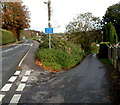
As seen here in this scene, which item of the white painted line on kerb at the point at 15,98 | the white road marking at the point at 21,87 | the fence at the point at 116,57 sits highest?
the fence at the point at 116,57

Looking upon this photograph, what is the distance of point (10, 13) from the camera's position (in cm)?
4519

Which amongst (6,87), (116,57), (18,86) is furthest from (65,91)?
(116,57)

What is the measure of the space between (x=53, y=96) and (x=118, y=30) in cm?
3804

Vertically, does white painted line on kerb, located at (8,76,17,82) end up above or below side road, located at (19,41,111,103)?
above

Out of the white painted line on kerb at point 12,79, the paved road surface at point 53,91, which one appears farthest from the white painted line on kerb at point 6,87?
the white painted line on kerb at point 12,79

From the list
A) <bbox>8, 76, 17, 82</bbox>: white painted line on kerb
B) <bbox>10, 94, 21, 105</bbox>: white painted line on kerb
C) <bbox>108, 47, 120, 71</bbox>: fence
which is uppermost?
<bbox>108, 47, 120, 71</bbox>: fence

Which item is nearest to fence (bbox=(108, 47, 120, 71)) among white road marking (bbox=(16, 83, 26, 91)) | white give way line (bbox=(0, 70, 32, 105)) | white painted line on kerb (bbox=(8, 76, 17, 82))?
white give way line (bbox=(0, 70, 32, 105))

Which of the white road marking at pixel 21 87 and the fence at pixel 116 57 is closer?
the white road marking at pixel 21 87

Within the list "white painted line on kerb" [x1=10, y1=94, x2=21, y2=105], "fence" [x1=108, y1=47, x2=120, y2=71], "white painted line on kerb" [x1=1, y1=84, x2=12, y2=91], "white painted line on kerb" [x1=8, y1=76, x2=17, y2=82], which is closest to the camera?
"white painted line on kerb" [x1=10, y1=94, x2=21, y2=105]

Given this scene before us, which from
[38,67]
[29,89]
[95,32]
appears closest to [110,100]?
[29,89]

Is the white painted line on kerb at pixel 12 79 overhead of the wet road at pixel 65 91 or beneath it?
overhead

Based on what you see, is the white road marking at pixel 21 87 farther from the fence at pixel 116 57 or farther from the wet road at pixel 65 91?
the fence at pixel 116 57

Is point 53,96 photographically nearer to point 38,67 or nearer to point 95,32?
point 38,67

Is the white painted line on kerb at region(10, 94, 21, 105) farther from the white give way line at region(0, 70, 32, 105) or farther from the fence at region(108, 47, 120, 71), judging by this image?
the fence at region(108, 47, 120, 71)
